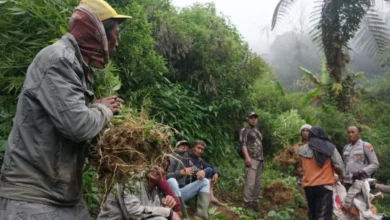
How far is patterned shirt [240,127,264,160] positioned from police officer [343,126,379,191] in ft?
5.08

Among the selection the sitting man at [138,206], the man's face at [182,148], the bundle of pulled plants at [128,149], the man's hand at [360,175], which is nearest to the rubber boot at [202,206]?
the man's face at [182,148]

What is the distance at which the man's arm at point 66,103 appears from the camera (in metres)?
1.82

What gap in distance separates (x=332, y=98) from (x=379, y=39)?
2.54 m

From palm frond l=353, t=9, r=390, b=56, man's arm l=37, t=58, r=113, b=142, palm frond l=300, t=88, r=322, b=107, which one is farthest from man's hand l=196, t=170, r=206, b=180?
palm frond l=353, t=9, r=390, b=56

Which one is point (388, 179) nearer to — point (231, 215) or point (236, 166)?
point (236, 166)

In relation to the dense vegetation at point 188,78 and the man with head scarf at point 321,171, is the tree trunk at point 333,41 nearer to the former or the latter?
the dense vegetation at point 188,78

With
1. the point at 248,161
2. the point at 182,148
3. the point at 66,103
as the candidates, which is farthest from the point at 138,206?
the point at 248,161

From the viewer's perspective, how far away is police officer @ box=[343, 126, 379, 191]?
7098 mm

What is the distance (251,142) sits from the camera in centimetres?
816

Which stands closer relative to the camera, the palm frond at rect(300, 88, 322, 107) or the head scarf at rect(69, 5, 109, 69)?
the head scarf at rect(69, 5, 109, 69)

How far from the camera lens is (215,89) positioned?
958cm

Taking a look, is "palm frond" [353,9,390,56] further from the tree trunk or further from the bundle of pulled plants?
the bundle of pulled plants

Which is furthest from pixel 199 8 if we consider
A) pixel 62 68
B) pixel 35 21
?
pixel 62 68

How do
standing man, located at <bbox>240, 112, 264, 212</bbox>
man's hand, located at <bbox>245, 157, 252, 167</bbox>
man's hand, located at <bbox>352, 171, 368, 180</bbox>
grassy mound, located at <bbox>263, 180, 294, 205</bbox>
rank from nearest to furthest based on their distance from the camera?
1. man's hand, located at <bbox>352, 171, 368, 180</bbox>
2. man's hand, located at <bbox>245, 157, 252, 167</bbox>
3. standing man, located at <bbox>240, 112, 264, 212</bbox>
4. grassy mound, located at <bbox>263, 180, 294, 205</bbox>
